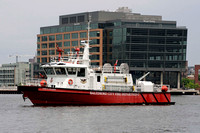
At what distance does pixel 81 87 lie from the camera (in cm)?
6550

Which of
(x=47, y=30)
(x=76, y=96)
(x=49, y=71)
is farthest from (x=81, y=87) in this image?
(x=47, y=30)

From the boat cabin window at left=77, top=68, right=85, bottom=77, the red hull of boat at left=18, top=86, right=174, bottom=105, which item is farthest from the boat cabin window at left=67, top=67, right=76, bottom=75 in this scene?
the red hull of boat at left=18, top=86, right=174, bottom=105

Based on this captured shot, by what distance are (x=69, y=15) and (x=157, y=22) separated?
36.5m

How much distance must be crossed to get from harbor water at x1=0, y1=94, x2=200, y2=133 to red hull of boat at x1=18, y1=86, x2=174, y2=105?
5.51 ft

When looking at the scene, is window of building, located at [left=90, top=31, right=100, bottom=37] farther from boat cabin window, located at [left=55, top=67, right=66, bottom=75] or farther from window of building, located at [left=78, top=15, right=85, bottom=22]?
boat cabin window, located at [left=55, top=67, right=66, bottom=75]

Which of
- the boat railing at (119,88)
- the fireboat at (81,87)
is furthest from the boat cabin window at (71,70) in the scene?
the boat railing at (119,88)

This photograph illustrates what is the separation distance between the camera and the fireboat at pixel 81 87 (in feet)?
209

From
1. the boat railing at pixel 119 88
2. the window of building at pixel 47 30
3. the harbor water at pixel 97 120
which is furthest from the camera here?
the window of building at pixel 47 30

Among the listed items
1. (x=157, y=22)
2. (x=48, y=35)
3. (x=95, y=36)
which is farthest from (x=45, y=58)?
(x=157, y=22)

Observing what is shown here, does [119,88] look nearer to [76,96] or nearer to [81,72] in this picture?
[81,72]

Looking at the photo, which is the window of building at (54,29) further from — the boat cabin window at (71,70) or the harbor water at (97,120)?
the harbor water at (97,120)

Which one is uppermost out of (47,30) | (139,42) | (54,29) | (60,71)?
(54,29)

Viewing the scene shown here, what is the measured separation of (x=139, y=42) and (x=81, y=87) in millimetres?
90731

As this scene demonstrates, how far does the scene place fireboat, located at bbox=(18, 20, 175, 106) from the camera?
63.8 metres
